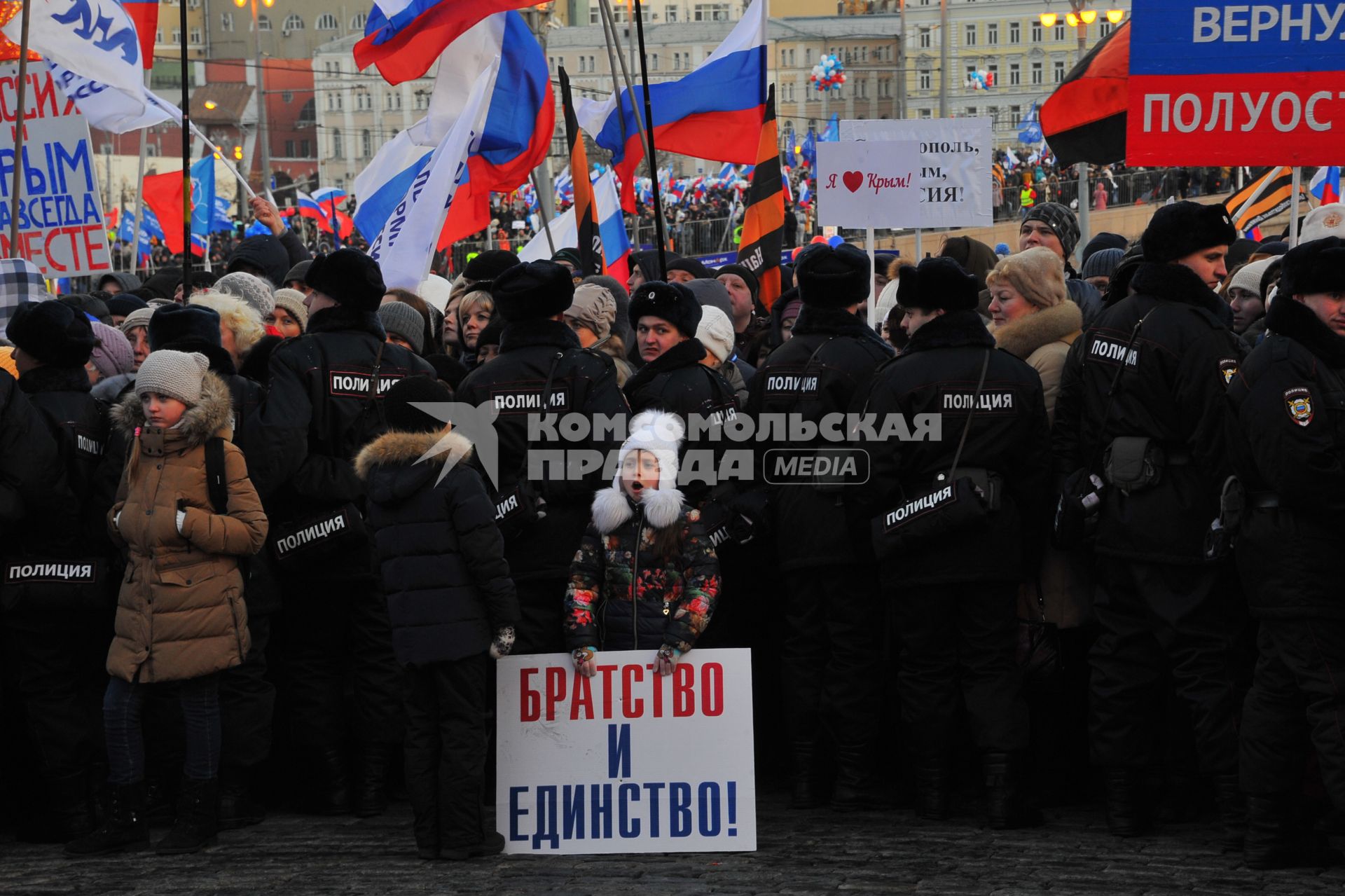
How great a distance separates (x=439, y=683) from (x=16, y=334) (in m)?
2.14

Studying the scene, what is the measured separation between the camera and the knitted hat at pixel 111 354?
7.52m

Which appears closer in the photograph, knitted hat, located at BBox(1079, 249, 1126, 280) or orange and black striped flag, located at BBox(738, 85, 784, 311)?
knitted hat, located at BBox(1079, 249, 1126, 280)

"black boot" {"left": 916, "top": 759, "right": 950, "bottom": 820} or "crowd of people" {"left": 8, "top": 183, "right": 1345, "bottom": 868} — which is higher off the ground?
"crowd of people" {"left": 8, "top": 183, "right": 1345, "bottom": 868}

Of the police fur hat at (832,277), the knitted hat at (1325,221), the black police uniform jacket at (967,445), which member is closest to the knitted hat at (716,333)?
the police fur hat at (832,277)

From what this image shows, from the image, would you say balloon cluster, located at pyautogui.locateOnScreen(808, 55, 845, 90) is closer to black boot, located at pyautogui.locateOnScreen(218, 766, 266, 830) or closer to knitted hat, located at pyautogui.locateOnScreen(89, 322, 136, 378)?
knitted hat, located at pyautogui.locateOnScreen(89, 322, 136, 378)

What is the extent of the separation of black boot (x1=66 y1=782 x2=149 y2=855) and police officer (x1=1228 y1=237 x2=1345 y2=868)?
3.91 meters

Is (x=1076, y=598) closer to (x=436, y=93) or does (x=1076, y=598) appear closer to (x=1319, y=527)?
(x=1319, y=527)

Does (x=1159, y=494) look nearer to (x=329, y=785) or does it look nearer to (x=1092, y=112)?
(x=329, y=785)

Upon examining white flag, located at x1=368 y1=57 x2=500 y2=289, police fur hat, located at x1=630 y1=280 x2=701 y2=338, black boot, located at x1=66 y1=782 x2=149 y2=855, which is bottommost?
black boot, located at x1=66 y1=782 x2=149 y2=855

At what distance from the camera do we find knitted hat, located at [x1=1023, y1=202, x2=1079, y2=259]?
28.3 feet

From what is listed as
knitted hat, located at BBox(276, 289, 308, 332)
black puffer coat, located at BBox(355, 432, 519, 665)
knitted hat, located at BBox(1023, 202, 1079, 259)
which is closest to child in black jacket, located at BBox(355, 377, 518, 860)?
black puffer coat, located at BBox(355, 432, 519, 665)

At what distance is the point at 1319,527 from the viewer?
18.5ft

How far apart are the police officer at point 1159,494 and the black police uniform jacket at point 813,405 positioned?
91cm

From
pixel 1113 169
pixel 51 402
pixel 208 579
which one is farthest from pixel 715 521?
pixel 1113 169
